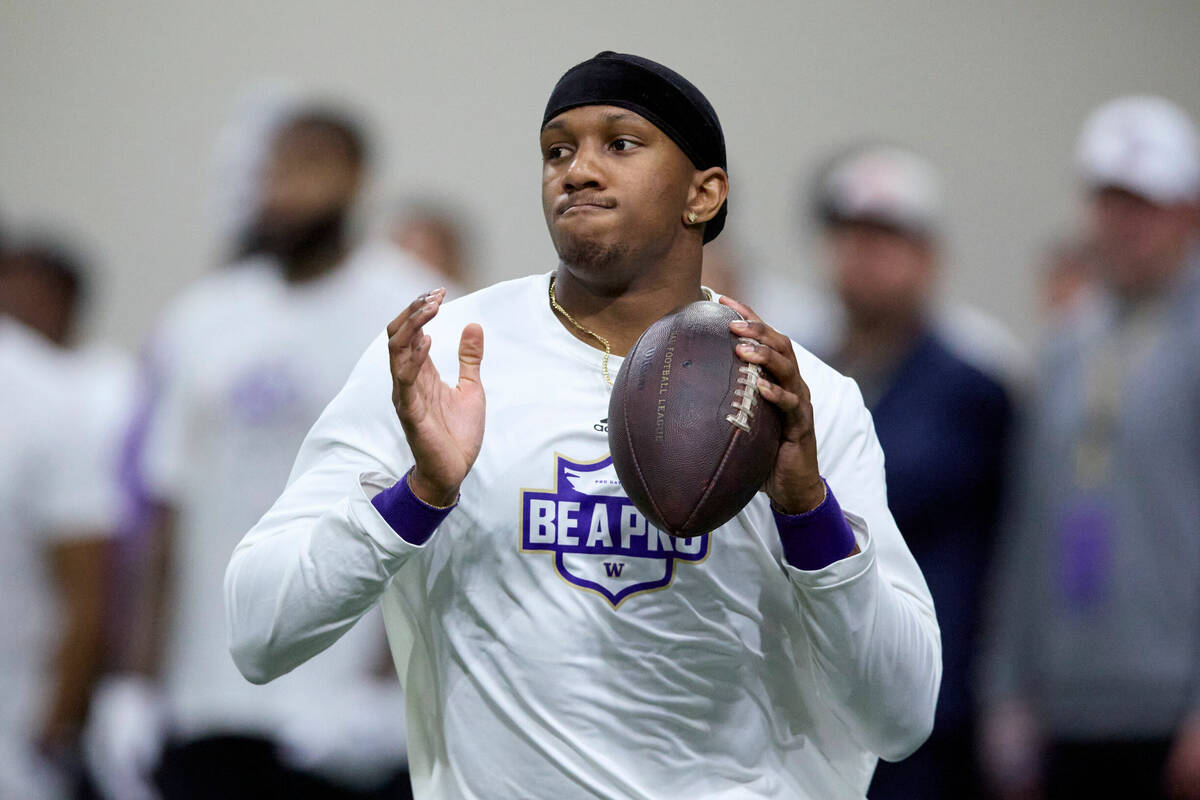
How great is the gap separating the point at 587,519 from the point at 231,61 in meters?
5.79

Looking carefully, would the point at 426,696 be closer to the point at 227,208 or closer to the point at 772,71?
the point at 772,71

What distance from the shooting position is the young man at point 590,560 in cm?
211

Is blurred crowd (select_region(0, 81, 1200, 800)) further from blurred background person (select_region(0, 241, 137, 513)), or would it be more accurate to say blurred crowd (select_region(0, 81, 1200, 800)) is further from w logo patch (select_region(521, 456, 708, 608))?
w logo patch (select_region(521, 456, 708, 608))

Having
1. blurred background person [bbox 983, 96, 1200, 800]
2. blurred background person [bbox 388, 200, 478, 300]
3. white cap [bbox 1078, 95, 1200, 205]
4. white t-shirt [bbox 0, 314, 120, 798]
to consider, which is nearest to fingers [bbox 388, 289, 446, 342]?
blurred background person [bbox 983, 96, 1200, 800]

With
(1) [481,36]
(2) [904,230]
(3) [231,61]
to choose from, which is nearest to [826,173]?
(2) [904,230]

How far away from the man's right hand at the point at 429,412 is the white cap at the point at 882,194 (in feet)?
8.33

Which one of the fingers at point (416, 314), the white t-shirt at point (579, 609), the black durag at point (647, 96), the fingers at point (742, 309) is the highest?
the black durag at point (647, 96)

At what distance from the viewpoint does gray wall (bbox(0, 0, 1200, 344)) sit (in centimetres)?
344

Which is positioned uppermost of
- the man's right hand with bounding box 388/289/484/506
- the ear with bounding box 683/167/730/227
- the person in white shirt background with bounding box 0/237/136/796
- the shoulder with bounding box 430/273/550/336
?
the ear with bounding box 683/167/730/227

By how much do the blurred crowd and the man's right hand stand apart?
1727mm

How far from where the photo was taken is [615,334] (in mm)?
2295

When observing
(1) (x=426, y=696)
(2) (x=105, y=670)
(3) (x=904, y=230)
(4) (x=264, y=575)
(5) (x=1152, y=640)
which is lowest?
(2) (x=105, y=670)

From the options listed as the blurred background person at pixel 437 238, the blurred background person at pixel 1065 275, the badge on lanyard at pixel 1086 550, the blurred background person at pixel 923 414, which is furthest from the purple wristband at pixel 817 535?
the blurred background person at pixel 1065 275

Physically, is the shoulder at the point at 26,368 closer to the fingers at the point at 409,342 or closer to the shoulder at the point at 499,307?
the shoulder at the point at 499,307
